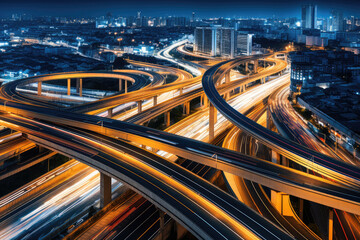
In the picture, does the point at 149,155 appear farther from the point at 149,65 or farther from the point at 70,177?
the point at 149,65

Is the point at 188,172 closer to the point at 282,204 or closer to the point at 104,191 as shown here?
the point at 104,191

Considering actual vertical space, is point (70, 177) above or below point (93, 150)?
below

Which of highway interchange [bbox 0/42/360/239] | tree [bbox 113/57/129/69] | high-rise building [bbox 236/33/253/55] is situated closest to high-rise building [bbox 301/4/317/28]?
high-rise building [bbox 236/33/253/55]

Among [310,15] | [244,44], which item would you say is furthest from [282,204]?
[310,15]

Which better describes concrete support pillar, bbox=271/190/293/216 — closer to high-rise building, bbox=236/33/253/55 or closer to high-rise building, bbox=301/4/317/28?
high-rise building, bbox=236/33/253/55

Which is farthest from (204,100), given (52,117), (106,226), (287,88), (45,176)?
(106,226)

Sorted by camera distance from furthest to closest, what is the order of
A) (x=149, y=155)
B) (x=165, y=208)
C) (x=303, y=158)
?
(x=149, y=155)
(x=303, y=158)
(x=165, y=208)

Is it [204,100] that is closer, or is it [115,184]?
[115,184]
